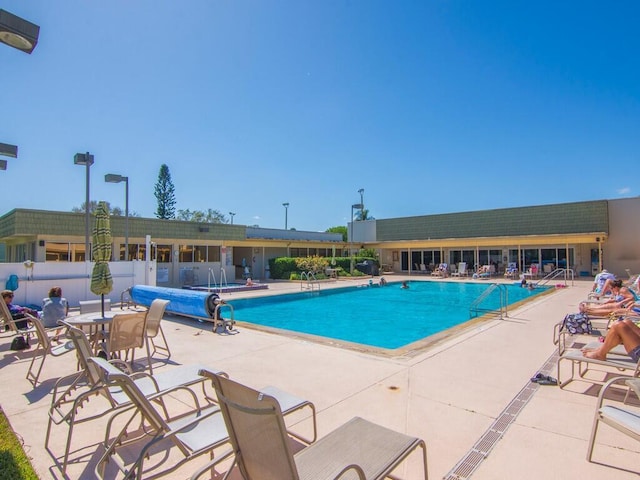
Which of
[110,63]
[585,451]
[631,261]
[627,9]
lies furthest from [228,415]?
[631,261]

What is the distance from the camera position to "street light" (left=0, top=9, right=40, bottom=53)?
296cm

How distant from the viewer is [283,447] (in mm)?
1549

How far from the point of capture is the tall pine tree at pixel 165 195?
45.3 metres

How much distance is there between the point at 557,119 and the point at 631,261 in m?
12.3

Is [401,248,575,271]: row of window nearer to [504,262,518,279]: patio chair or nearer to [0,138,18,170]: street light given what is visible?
[504,262,518,279]: patio chair

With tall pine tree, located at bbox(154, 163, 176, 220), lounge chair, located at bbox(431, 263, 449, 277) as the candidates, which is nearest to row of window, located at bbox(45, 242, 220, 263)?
lounge chair, located at bbox(431, 263, 449, 277)

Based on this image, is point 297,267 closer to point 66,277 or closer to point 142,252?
point 142,252

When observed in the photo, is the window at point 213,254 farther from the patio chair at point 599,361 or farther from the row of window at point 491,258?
the patio chair at point 599,361

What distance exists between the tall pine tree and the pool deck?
4137cm

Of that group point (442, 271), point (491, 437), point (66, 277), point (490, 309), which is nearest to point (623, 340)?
point (491, 437)

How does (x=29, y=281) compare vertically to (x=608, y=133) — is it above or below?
below

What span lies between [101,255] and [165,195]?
143 feet

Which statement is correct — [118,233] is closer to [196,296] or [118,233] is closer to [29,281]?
[29,281]

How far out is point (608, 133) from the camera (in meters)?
17.4
